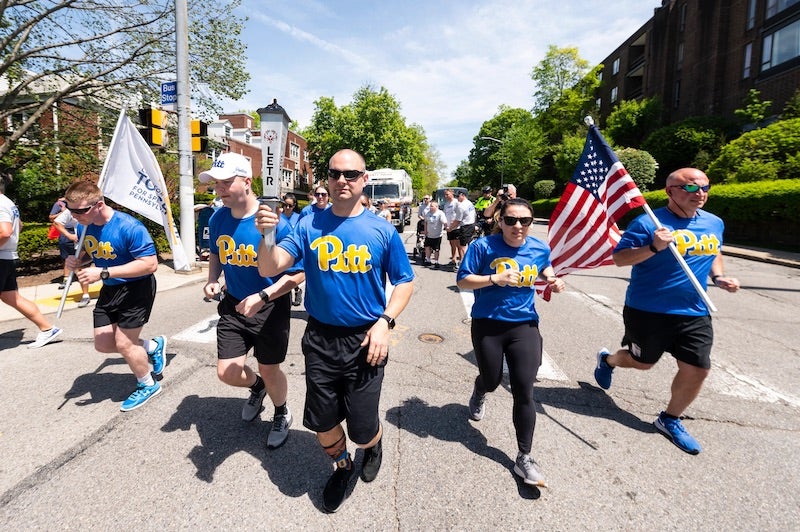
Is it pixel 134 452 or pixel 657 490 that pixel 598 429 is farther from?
pixel 134 452

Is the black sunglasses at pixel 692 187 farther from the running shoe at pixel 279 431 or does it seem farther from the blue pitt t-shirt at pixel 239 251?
the running shoe at pixel 279 431

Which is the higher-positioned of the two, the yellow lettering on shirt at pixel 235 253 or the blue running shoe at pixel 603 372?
the yellow lettering on shirt at pixel 235 253

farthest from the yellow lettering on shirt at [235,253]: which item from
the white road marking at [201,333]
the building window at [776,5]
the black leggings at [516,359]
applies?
the building window at [776,5]

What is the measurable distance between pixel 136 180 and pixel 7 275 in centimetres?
188

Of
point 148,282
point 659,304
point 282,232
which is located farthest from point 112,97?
point 659,304

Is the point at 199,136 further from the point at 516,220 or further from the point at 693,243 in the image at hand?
the point at 693,243

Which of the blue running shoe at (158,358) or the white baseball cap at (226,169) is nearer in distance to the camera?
the white baseball cap at (226,169)

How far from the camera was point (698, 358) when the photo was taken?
306 cm

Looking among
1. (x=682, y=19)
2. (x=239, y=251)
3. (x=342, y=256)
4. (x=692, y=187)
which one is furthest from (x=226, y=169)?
(x=682, y=19)

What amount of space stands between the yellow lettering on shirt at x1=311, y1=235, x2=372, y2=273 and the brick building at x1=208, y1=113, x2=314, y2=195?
137ft

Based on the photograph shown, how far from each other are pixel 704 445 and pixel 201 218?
913cm

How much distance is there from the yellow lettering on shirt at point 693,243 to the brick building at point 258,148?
41.9 metres

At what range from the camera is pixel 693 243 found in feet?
10.3

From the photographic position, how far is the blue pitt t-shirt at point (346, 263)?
2311 mm
